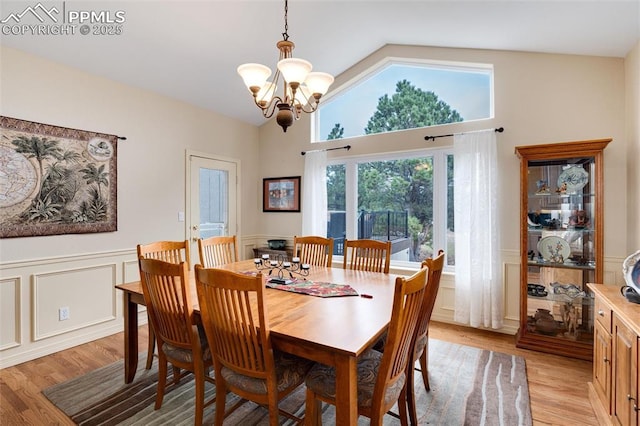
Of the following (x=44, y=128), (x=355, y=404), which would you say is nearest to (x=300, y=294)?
(x=355, y=404)

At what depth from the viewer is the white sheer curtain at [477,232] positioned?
10.6 ft

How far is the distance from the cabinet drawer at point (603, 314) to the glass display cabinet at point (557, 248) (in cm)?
81

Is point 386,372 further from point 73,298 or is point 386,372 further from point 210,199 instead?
point 210,199

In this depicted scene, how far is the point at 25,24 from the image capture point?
2.53 meters

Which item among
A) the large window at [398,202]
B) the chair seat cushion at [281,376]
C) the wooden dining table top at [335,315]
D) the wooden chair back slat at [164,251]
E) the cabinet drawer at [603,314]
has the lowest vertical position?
the chair seat cushion at [281,376]

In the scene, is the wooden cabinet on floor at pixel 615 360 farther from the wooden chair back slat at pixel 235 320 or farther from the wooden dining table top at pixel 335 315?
the wooden chair back slat at pixel 235 320

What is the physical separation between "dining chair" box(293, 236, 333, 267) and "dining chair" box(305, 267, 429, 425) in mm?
1493

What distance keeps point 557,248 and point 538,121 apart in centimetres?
124

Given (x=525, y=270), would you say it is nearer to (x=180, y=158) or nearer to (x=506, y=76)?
(x=506, y=76)

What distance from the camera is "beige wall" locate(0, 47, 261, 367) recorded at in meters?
2.69

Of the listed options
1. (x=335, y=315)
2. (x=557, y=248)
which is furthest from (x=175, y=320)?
(x=557, y=248)

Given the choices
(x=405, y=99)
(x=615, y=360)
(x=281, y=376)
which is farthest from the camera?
(x=405, y=99)

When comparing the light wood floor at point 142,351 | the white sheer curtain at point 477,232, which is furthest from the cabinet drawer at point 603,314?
the white sheer curtain at point 477,232

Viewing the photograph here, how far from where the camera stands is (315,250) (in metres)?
3.20
